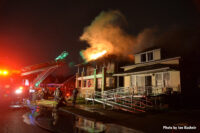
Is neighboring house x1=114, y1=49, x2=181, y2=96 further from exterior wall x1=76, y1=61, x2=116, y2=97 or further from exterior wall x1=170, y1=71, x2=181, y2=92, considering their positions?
exterior wall x1=76, y1=61, x2=116, y2=97

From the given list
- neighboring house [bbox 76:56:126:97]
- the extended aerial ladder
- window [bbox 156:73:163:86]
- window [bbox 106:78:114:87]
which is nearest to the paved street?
the extended aerial ladder

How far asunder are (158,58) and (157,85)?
3.58 metres

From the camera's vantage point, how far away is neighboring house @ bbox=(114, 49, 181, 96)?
15.5 metres

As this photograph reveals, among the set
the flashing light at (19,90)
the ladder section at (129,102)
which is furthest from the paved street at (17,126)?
the flashing light at (19,90)

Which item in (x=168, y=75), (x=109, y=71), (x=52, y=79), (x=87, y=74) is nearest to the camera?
(x=168, y=75)

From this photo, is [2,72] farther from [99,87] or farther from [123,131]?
[99,87]

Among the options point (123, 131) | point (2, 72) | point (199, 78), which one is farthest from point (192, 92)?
point (2, 72)

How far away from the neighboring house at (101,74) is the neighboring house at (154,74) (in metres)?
4.24

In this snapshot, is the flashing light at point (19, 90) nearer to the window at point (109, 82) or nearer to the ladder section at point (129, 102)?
the ladder section at point (129, 102)

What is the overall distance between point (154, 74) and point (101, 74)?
973 centimetres

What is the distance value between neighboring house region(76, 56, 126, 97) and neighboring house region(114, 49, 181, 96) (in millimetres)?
4241

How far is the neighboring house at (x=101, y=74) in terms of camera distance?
82.4 ft

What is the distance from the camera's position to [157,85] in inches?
676

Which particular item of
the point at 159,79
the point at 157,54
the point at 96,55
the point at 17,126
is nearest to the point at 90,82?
the point at 96,55
